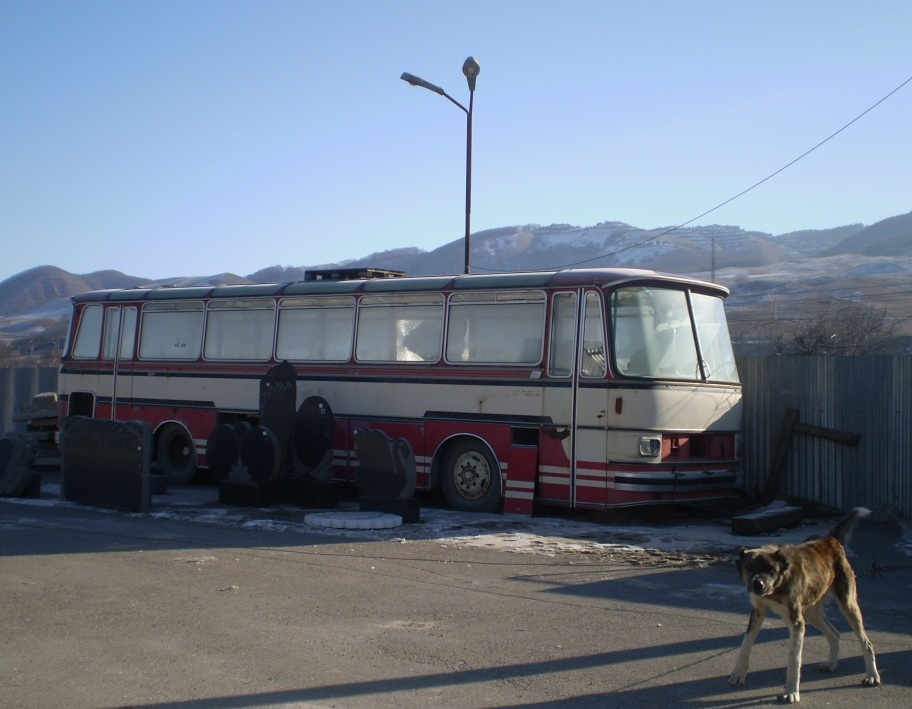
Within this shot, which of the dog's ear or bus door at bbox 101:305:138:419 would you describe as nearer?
the dog's ear

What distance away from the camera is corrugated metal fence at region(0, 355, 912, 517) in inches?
516

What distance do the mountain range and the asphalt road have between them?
4702 cm

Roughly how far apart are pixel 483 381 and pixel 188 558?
4.86 meters

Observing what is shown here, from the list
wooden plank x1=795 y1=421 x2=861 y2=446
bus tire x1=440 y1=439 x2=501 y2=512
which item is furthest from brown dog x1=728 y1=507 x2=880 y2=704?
wooden plank x1=795 y1=421 x2=861 y2=446

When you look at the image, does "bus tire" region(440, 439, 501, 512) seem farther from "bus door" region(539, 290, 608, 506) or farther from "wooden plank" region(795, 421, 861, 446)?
"wooden plank" region(795, 421, 861, 446)

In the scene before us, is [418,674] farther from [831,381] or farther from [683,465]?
[831,381]

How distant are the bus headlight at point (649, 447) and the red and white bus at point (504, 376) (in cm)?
2

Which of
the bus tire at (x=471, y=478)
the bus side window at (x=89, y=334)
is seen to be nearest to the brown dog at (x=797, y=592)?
the bus tire at (x=471, y=478)

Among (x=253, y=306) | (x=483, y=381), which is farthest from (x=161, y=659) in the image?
(x=253, y=306)

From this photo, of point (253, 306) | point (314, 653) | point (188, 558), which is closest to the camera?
point (314, 653)

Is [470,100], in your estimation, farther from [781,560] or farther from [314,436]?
[781,560]

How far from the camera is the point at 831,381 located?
13781mm

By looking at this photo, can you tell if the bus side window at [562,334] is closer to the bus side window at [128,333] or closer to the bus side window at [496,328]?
the bus side window at [496,328]

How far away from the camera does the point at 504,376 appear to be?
13.3 m
